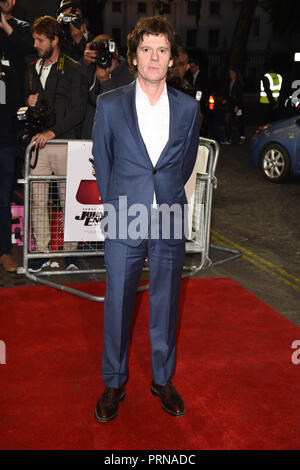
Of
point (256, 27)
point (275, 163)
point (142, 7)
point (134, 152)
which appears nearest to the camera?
point (134, 152)

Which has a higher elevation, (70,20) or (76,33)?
(70,20)

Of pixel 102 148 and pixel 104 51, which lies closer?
pixel 102 148

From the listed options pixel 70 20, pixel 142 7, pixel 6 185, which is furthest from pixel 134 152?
pixel 142 7

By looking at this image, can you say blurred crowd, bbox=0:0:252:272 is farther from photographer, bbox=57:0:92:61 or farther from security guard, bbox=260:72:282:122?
security guard, bbox=260:72:282:122

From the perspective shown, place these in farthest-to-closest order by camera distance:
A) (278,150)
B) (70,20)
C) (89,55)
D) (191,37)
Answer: (191,37) < (278,150) < (70,20) < (89,55)

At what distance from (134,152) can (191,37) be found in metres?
75.0

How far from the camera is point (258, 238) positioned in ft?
25.8

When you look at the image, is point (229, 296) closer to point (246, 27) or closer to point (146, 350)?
point (146, 350)

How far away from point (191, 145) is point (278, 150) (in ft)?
26.0

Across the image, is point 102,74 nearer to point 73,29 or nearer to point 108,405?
point 73,29

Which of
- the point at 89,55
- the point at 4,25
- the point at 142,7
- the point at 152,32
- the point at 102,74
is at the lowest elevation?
the point at 152,32

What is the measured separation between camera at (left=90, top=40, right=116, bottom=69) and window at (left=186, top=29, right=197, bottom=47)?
71.5 m

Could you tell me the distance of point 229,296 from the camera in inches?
227

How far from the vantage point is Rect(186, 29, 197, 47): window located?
7400cm
